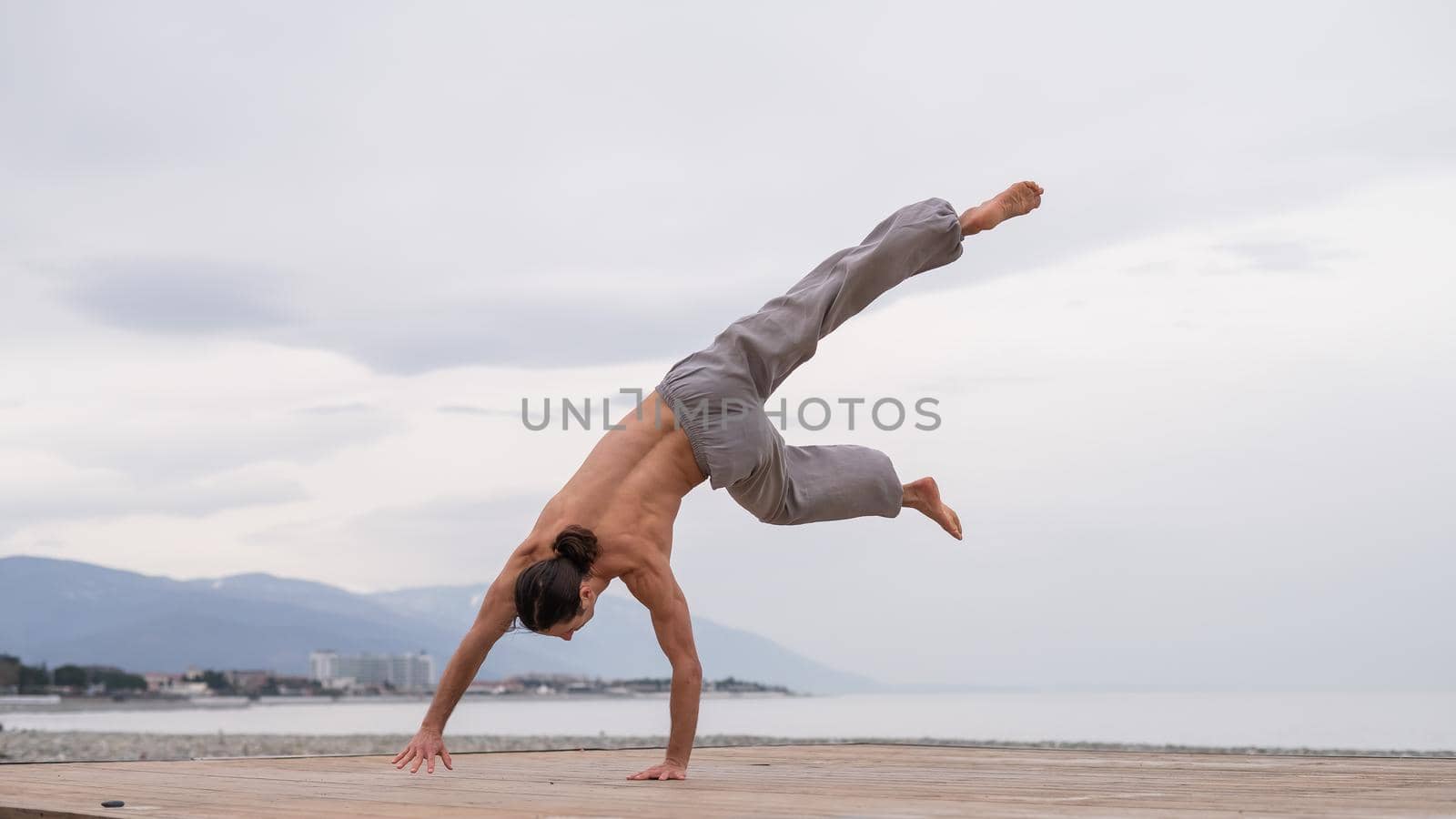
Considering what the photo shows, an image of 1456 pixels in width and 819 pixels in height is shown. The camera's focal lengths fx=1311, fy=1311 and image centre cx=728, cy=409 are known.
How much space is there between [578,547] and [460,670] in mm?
667

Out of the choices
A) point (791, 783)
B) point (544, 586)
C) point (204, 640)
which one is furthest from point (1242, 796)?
point (204, 640)

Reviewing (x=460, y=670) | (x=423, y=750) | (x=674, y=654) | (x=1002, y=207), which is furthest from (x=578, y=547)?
(x=1002, y=207)

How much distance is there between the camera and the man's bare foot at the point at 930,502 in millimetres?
5898

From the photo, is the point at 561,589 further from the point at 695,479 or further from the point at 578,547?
the point at 695,479

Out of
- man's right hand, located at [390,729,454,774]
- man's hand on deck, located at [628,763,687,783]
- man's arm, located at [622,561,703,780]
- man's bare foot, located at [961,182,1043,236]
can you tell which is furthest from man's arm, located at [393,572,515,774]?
man's bare foot, located at [961,182,1043,236]

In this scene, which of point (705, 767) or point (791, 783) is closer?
point (791, 783)

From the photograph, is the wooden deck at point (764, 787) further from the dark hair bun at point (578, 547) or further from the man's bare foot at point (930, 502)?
the man's bare foot at point (930, 502)

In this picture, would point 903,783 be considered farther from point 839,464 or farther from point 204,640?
point 204,640

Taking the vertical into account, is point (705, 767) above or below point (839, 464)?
below

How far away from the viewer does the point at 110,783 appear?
4371 mm

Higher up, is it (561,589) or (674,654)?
(561,589)

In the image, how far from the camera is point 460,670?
463 centimetres

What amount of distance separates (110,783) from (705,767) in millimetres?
2191

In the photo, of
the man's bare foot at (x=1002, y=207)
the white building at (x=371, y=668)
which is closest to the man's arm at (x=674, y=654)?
the man's bare foot at (x=1002, y=207)
